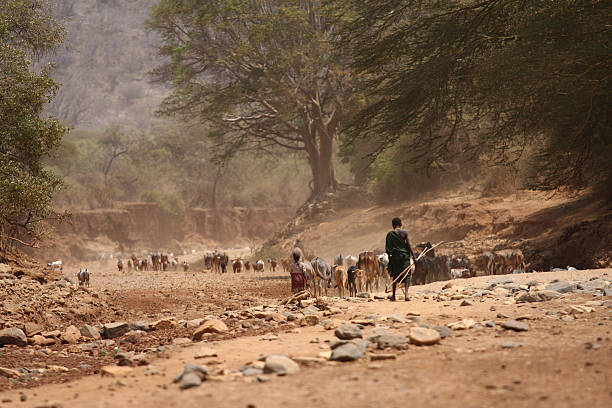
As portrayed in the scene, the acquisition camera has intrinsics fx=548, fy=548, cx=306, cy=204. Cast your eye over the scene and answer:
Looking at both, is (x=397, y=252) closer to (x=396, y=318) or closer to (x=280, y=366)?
(x=396, y=318)

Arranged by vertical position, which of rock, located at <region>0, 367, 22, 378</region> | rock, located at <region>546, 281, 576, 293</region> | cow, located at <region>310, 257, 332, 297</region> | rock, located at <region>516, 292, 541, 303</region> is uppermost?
cow, located at <region>310, 257, 332, 297</region>

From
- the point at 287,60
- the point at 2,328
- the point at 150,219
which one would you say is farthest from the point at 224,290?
the point at 150,219

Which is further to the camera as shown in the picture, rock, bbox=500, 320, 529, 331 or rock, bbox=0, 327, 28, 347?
rock, bbox=0, 327, 28, 347

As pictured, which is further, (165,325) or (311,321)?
(165,325)

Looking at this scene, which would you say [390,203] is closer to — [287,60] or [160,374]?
[287,60]

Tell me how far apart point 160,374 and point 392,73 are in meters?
12.0

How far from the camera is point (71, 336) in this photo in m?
8.40

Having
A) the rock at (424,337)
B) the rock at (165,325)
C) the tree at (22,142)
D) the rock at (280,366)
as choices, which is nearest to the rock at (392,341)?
the rock at (424,337)

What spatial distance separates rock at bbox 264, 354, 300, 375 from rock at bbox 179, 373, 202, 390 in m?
0.59

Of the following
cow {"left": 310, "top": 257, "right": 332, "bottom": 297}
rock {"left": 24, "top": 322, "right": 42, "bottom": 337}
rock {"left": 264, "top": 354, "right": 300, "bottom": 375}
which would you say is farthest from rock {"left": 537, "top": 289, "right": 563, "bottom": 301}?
rock {"left": 24, "top": 322, "right": 42, "bottom": 337}

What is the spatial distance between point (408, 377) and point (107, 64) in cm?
10906

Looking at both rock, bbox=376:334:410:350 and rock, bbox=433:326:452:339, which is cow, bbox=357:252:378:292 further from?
rock, bbox=376:334:410:350

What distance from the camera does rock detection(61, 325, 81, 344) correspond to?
830 cm

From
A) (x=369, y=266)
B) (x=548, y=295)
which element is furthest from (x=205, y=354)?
(x=369, y=266)
